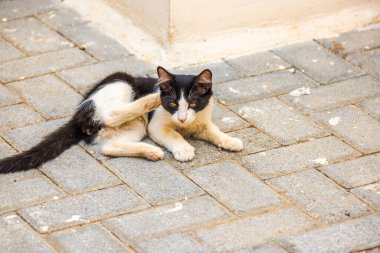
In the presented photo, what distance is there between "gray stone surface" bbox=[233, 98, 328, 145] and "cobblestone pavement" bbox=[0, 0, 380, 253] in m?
0.01

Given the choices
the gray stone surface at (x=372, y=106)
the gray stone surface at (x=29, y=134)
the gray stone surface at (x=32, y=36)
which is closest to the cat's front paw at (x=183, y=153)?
the gray stone surface at (x=29, y=134)

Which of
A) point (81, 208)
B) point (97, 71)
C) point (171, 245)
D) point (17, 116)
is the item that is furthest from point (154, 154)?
point (97, 71)

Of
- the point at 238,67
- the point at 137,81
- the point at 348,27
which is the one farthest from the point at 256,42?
the point at 137,81

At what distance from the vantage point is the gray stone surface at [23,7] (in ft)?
21.7

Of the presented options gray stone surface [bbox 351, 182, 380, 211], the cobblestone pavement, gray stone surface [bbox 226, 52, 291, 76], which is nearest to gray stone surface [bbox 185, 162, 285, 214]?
the cobblestone pavement

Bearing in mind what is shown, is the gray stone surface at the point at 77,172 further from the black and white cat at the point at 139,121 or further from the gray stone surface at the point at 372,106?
the gray stone surface at the point at 372,106

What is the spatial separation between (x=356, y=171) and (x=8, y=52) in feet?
9.39

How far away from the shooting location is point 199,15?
5949 millimetres

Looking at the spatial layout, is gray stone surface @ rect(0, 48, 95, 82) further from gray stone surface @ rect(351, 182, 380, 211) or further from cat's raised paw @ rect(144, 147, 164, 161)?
gray stone surface @ rect(351, 182, 380, 211)

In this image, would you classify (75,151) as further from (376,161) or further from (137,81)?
(376,161)

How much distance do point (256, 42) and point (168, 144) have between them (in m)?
1.65

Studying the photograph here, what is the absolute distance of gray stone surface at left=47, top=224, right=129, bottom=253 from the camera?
3.95 metres

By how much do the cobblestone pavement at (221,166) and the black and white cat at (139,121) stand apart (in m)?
0.07

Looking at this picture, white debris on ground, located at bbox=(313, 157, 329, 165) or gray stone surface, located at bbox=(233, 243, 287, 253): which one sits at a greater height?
gray stone surface, located at bbox=(233, 243, 287, 253)
